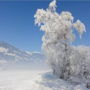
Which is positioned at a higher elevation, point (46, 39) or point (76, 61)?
point (46, 39)

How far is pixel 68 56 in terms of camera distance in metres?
34.7

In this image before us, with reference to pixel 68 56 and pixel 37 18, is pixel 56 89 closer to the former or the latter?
pixel 68 56

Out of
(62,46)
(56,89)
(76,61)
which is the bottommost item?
(56,89)

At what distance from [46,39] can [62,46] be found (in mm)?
2944

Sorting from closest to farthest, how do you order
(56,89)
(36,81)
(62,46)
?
(56,89) → (36,81) → (62,46)

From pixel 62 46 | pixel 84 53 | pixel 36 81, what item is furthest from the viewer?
pixel 84 53

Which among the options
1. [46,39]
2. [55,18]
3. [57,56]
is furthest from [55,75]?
[55,18]

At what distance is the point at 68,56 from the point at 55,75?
3741 mm

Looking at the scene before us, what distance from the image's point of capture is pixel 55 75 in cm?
3609

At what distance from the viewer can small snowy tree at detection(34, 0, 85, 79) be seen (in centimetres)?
3428

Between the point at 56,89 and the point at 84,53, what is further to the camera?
the point at 84,53

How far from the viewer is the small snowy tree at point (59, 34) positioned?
3428cm

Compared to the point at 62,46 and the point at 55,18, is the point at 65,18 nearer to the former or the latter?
the point at 55,18

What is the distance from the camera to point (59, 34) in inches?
1357
